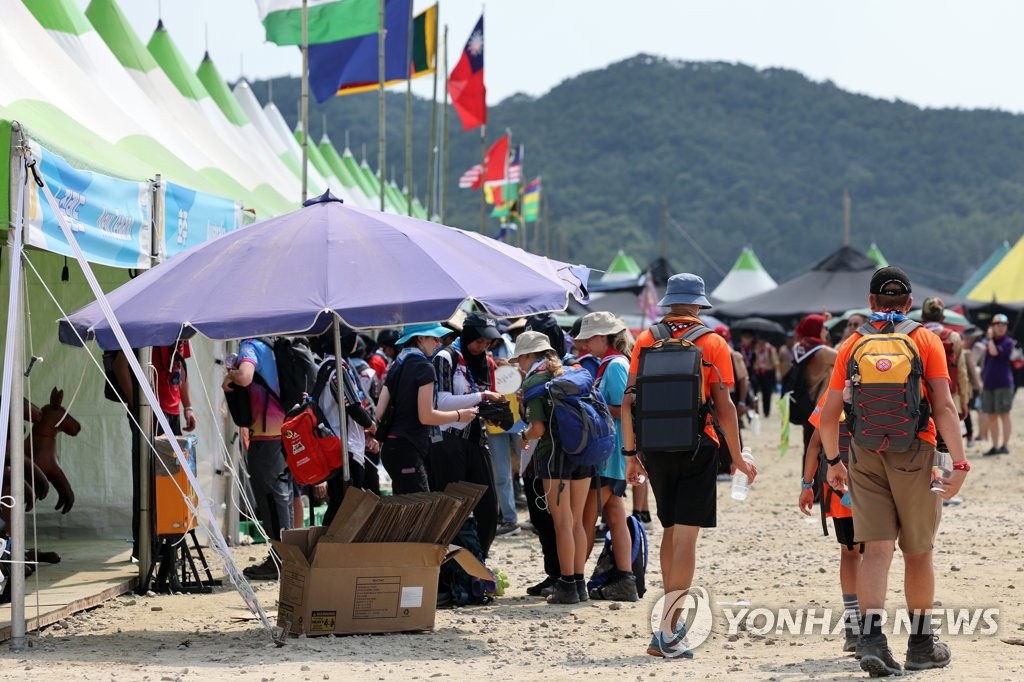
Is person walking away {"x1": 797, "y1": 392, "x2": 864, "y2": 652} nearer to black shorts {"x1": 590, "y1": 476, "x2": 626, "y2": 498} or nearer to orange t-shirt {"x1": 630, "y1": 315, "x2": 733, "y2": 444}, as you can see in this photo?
orange t-shirt {"x1": 630, "y1": 315, "x2": 733, "y2": 444}

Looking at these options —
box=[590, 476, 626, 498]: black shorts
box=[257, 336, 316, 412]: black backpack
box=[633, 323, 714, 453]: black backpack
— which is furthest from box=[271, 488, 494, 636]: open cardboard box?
box=[257, 336, 316, 412]: black backpack

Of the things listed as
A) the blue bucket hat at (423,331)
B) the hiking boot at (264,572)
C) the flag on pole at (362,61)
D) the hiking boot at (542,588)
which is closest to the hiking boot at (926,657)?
the hiking boot at (542,588)

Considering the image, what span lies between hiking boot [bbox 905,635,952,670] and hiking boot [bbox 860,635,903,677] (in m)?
0.11

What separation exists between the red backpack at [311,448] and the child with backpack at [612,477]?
1496 mm

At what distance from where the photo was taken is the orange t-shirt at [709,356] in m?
6.24

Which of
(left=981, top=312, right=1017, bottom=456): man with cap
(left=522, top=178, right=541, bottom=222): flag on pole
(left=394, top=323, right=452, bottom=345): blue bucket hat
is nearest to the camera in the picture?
(left=394, top=323, right=452, bottom=345): blue bucket hat

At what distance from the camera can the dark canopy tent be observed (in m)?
28.5

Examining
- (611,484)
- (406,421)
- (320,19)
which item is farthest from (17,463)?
(320,19)

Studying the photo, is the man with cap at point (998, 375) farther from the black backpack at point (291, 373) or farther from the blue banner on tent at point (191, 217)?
the blue banner on tent at point (191, 217)

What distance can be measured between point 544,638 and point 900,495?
2090mm

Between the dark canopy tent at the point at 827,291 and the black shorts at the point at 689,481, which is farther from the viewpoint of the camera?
the dark canopy tent at the point at 827,291

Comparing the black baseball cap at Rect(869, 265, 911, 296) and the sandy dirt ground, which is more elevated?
the black baseball cap at Rect(869, 265, 911, 296)

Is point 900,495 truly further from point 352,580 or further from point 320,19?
point 320,19

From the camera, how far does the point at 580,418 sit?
24.6ft
